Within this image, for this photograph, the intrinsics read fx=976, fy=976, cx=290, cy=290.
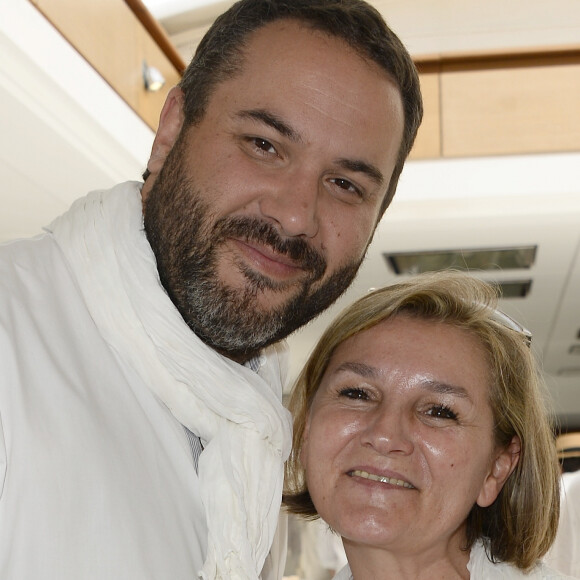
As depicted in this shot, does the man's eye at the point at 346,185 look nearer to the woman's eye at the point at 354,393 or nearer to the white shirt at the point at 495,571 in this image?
the woman's eye at the point at 354,393

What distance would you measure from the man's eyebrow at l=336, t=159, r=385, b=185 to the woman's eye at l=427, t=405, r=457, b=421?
17.4 inches

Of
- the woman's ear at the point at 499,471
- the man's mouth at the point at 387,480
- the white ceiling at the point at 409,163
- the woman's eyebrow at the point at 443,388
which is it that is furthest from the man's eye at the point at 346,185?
the white ceiling at the point at 409,163

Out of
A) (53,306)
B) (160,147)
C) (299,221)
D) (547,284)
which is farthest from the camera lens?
(547,284)

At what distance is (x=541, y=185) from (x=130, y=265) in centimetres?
Result: 384

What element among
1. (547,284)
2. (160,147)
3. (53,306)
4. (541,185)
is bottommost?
(547,284)

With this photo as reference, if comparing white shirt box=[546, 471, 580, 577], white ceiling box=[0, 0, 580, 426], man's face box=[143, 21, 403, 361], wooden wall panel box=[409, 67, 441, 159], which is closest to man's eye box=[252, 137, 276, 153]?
man's face box=[143, 21, 403, 361]

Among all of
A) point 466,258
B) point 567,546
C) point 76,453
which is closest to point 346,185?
point 76,453

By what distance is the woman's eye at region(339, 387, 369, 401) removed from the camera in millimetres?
1873

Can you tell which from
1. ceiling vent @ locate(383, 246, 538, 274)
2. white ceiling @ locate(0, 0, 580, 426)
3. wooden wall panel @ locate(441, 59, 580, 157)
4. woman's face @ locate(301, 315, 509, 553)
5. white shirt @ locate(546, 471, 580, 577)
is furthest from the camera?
ceiling vent @ locate(383, 246, 538, 274)

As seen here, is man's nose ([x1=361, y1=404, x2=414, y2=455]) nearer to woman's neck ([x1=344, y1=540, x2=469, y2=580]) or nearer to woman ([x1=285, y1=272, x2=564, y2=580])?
woman ([x1=285, y1=272, x2=564, y2=580])

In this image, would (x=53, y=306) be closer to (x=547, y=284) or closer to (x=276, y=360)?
(x=276, y=360)

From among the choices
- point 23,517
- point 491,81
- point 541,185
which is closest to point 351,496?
point 23,517

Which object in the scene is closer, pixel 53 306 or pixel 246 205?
pixel 53 306

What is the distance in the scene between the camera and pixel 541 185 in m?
4.96
